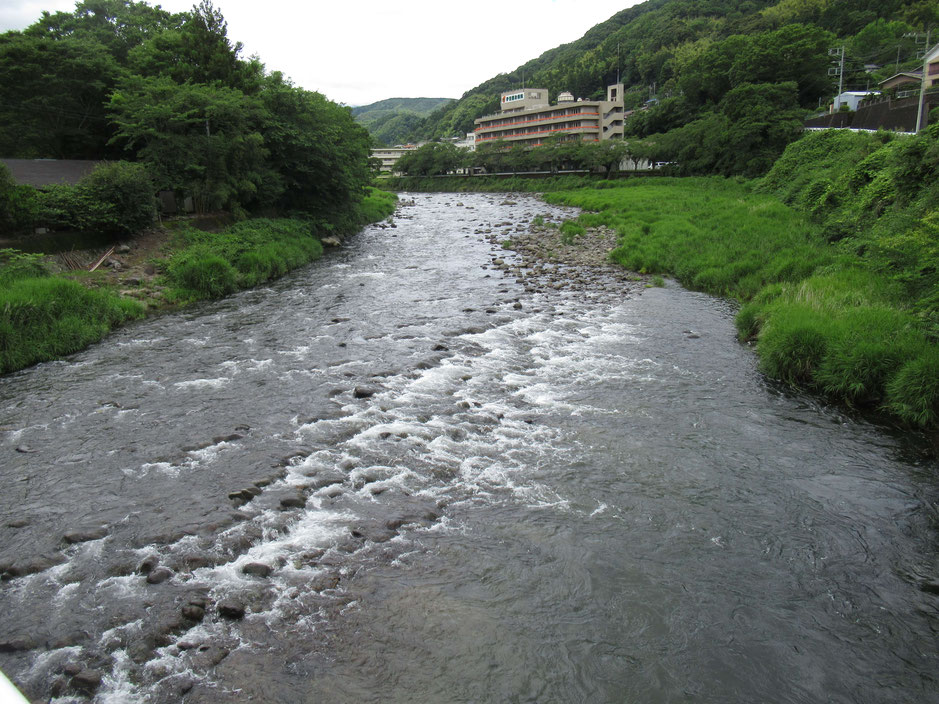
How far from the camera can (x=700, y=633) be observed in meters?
5.34

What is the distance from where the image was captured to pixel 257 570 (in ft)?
19.7

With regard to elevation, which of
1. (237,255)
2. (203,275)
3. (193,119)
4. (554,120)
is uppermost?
(554,120)

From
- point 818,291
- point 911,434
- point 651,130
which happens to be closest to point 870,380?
point 911,434

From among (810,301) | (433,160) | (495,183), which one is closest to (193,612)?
(810,301)

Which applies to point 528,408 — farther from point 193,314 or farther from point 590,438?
point 193,314

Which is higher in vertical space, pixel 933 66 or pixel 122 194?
pixel 933 66

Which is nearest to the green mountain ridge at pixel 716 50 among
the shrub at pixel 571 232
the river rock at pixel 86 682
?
the shrub at pixel 571 232

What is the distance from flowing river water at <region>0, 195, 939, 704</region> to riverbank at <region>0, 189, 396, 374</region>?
171 cm

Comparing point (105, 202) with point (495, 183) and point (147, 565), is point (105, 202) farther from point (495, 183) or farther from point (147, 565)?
point (495, 183)

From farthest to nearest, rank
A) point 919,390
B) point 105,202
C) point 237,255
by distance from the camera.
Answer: point 237,255 < point 105,202 < point 919,390

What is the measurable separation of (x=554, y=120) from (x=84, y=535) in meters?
100

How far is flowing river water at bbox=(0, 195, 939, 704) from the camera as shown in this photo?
16.4 feet

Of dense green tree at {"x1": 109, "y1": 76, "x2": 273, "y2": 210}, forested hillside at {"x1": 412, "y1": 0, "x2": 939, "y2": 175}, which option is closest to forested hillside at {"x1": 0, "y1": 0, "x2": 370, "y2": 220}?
dense green tree at {"x1": 109, "y1": 76, "x2": 273, "y2": 210}

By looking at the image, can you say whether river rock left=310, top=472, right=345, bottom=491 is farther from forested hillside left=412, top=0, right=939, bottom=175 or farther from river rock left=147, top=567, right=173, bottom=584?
forested hillside left=412, top=0, right=939, bottom=175
